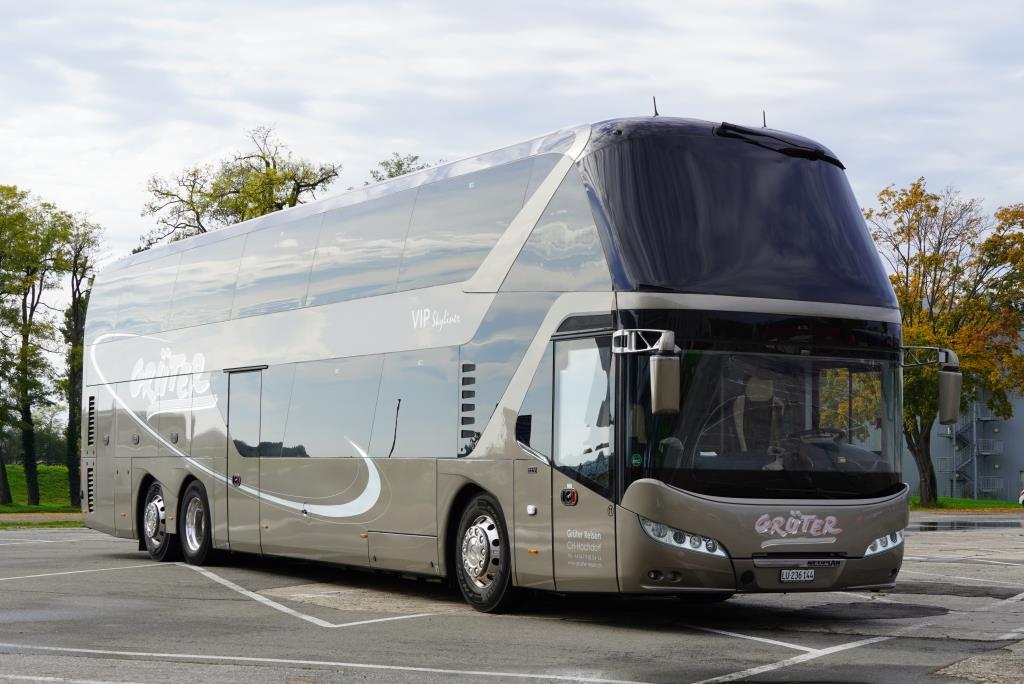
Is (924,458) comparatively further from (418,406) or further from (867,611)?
(418,406)

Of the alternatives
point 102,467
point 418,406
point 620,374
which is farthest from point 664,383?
point 102,467

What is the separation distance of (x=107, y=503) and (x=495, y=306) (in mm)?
10955

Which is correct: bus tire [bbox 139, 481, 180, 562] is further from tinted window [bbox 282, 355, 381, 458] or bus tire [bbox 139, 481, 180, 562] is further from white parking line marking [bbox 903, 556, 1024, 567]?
white parking line marking [bbox 903, 556, 1024, 567]

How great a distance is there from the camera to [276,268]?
17.7 metres

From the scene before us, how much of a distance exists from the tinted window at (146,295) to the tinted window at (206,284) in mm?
338

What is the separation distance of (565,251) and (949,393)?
3717mm

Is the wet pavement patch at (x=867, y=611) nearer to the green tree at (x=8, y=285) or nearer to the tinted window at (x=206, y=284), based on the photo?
the tinted window at (x=206, y=284)

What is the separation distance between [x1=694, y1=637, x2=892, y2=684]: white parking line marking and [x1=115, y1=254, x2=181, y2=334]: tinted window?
12507 millimetres

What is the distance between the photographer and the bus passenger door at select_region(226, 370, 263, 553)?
17.8 metres

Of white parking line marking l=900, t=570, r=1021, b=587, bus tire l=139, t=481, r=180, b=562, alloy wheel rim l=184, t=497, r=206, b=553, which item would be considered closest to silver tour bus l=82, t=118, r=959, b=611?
alloy wheel rim l=184, t=497, r=206, b=553

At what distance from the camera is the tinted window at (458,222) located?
44.3 feet

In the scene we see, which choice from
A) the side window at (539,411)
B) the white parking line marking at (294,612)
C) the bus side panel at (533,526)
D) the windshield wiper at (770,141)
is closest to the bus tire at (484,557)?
the bus side panel at (533,526)

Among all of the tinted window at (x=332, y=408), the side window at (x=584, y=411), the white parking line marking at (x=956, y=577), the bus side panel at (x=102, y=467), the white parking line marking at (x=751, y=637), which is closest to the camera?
the white parking line marking at (x=751, y=637)

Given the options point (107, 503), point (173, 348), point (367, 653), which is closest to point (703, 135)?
point (367, 653)
